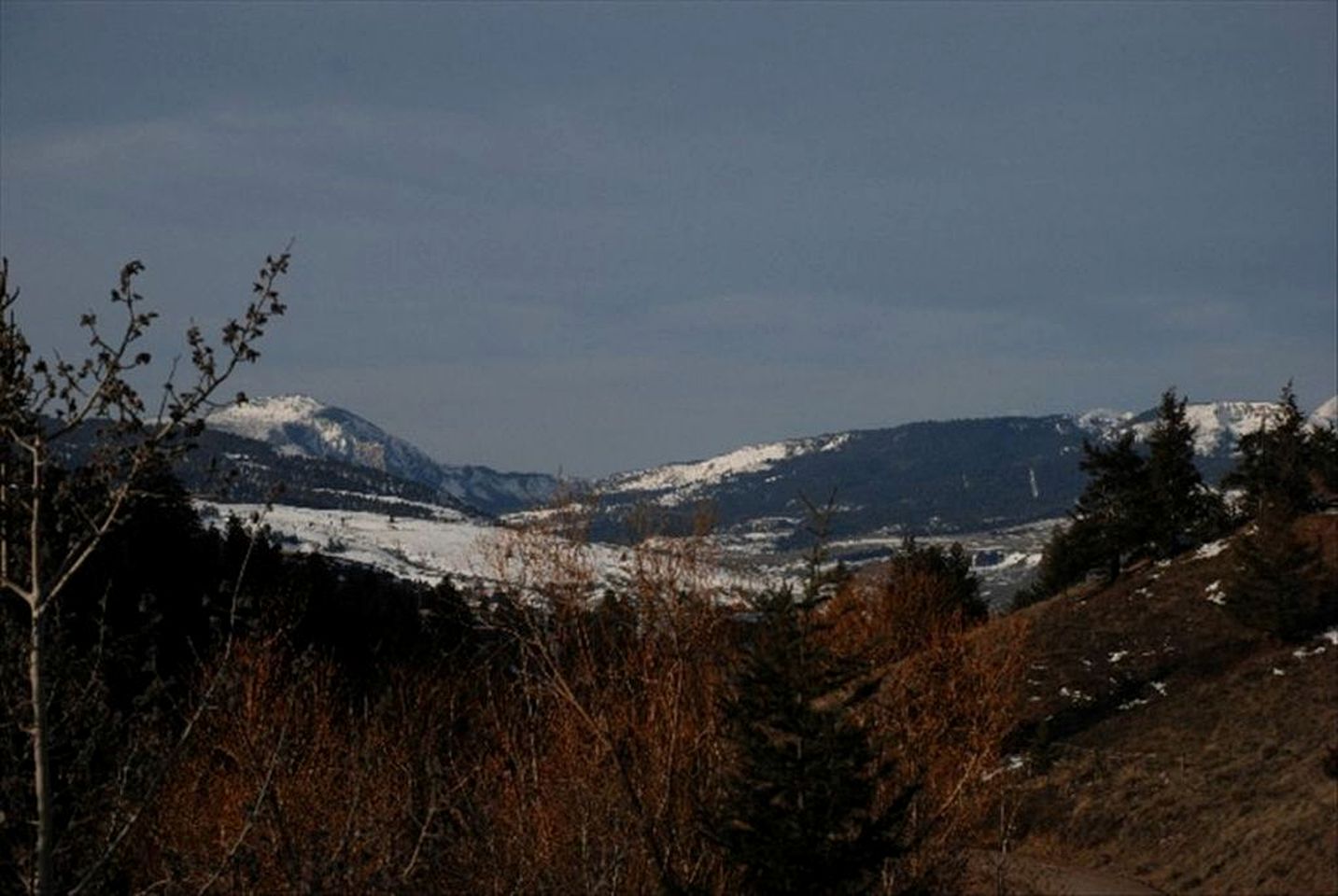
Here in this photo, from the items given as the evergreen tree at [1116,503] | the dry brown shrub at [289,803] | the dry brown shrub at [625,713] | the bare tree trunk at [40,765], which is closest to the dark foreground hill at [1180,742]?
the evergreen tree at [1116,503]

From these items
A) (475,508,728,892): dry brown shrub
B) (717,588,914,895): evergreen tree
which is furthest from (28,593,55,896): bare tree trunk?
(717,588,914,895): evergreen tree

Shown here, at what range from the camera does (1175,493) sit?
6662 cm

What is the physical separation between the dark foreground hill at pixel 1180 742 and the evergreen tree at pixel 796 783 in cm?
1865

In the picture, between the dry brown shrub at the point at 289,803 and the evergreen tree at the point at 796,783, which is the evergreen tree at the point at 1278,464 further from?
the evergreen tree at the point at 796,783

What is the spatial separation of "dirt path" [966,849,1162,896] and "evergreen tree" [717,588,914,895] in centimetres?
1905

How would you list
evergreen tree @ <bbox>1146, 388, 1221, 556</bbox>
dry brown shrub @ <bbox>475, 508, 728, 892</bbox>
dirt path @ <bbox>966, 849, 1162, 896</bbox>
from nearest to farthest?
dry brown shrub @ <bbox>475, 508, 728, 892</bbox> < dirt path @ <bbox>966, 849, 1162, 896</bbox> < evergreen tree @ <bbox>1146, 388, 1221, 556</bbox>

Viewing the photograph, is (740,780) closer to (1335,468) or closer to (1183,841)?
(1183,841)

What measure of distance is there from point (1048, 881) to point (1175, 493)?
36.0 meters

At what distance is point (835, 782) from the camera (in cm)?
1582

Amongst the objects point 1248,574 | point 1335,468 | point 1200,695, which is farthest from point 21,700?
point 1335,468

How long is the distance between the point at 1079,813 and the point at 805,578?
101 feet

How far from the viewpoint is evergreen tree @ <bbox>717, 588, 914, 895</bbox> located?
15.8 meters

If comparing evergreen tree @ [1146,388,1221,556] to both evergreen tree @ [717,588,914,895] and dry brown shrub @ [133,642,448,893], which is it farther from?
evergreen tree @ [717,588,914,895]

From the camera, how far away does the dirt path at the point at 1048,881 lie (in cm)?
3456
